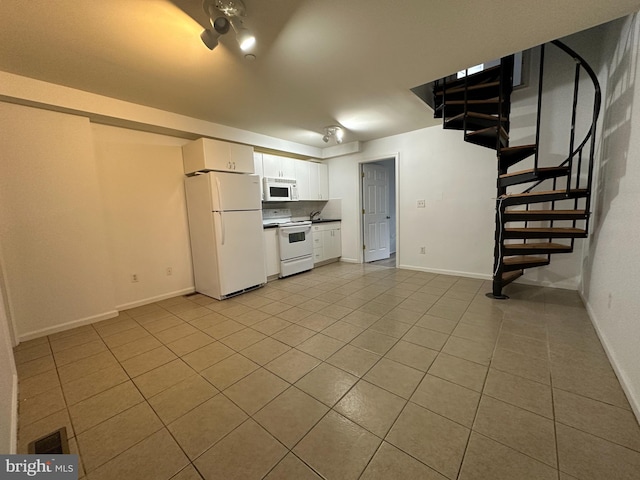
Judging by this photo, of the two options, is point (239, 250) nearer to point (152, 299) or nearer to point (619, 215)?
point (152, 299)

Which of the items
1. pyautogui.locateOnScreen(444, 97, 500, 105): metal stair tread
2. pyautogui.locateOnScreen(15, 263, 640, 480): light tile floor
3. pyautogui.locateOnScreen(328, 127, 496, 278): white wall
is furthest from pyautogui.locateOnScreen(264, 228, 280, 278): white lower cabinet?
pyautogui.locateOnScreen(444, 97, 500, 105): metal stair tread

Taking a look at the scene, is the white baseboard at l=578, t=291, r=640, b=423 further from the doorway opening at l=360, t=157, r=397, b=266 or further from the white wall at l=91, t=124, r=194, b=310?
the white wall at l=91, t=124, r=194, b=310

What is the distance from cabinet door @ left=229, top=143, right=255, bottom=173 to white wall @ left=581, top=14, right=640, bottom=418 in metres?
3.82

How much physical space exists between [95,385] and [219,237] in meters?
1.88

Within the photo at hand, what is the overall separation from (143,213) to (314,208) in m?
3.31

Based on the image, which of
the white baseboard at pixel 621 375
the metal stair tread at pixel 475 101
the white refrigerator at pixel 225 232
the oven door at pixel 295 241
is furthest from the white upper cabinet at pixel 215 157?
the white baseboard at pixel 621 375

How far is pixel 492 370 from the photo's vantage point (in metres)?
1.73

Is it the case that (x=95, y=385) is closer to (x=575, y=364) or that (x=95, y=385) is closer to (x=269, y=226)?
(x=269, y=226)

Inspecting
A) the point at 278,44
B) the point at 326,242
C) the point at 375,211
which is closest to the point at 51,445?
the point at 278,44

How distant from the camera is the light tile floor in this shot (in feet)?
3.73

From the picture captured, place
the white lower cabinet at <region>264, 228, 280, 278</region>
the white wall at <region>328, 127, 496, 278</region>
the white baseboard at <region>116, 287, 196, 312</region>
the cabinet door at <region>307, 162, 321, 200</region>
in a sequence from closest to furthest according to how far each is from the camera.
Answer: the white baseboard at <region>116, 287, 196, 312</region> → the white wall at <region>328, 127, 496, 278</region> → the white lower cabinet at <region>264, 228, 280, 278</region> → the cabinet door at <region>307, 162, 321, 200</region>

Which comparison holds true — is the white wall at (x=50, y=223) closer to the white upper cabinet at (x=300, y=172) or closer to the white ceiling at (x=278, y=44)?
the white ceiling at (x=278, y=44)

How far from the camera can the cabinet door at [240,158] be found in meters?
3.49

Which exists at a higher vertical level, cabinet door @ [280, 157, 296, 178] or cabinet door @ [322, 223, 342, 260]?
cabinet door @ [280, 157, 296, 178]
